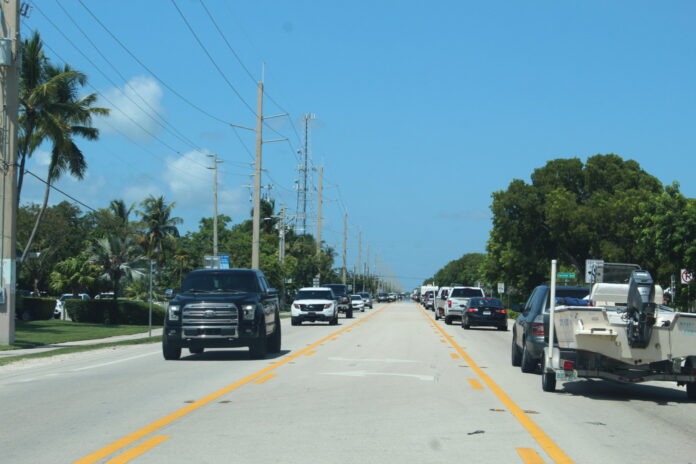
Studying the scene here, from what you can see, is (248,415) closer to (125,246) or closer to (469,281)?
(125,246)

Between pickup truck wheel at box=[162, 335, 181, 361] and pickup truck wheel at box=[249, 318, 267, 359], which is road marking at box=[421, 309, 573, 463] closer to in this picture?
pickup truck wheel at box=[249, 318, 267, 359]

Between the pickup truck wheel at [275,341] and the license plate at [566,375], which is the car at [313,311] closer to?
the pickup truck wheel at [275,341]

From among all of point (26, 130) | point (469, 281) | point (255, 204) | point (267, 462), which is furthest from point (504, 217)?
point (469, 281)

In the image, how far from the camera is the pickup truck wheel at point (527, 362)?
1706cm

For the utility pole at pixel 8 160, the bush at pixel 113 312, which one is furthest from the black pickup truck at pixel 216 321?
the bush at pixel 113 312

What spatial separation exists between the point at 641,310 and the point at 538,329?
131 inches

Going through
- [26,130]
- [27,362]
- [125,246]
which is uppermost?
[26,130]

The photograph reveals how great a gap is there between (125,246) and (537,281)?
33.0 meters

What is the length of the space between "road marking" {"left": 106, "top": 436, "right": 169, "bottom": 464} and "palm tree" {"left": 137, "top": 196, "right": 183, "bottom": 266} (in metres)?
75.5

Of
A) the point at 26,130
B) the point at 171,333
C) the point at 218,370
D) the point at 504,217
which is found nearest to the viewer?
the point at 218,370

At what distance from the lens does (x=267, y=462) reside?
8.12 meters

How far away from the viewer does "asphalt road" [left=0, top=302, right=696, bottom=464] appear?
8.72 meters

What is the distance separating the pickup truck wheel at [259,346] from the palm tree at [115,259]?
99.5 ft

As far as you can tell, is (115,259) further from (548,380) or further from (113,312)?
(548,380)
